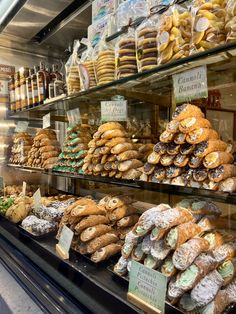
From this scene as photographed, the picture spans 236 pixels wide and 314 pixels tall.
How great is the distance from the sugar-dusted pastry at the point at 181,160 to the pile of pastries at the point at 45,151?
100 centimetres

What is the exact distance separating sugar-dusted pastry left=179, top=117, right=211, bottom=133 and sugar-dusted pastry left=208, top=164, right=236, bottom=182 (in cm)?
15

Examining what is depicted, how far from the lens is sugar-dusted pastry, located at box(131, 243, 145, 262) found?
877mm

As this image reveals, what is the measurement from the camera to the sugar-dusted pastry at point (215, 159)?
0.88 m

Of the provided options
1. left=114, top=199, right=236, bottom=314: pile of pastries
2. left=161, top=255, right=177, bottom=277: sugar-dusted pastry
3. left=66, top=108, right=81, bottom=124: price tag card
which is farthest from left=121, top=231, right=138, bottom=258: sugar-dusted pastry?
left=66, top=108, right=81, bottom=124: price tag card

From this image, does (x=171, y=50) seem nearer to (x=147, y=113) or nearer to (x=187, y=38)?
(x=187, y=38)

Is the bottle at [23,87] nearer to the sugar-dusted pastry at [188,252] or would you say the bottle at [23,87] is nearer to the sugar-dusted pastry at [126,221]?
the sugar-dusted pastry at [126,221]

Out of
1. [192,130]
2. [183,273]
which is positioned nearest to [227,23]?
[192,130]

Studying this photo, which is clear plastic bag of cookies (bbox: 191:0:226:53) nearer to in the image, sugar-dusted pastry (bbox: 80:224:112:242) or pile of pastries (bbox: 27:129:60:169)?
sugar-dusted pastry (bbox: 80:224:112:242)

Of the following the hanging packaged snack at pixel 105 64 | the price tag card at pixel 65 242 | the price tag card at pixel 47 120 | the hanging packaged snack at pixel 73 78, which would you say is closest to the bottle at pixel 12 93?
the price tag card at pixel 47 120

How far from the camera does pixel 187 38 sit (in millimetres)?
983

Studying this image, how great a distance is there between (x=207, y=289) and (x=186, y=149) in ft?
1.35

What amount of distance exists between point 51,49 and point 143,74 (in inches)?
70.6

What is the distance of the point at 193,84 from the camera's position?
1002 millimetres

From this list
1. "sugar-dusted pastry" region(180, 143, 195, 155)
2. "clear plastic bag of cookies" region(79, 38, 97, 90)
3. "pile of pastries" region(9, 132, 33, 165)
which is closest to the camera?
"sugar-dusted pastry" region(180, 143, 195, 155)
